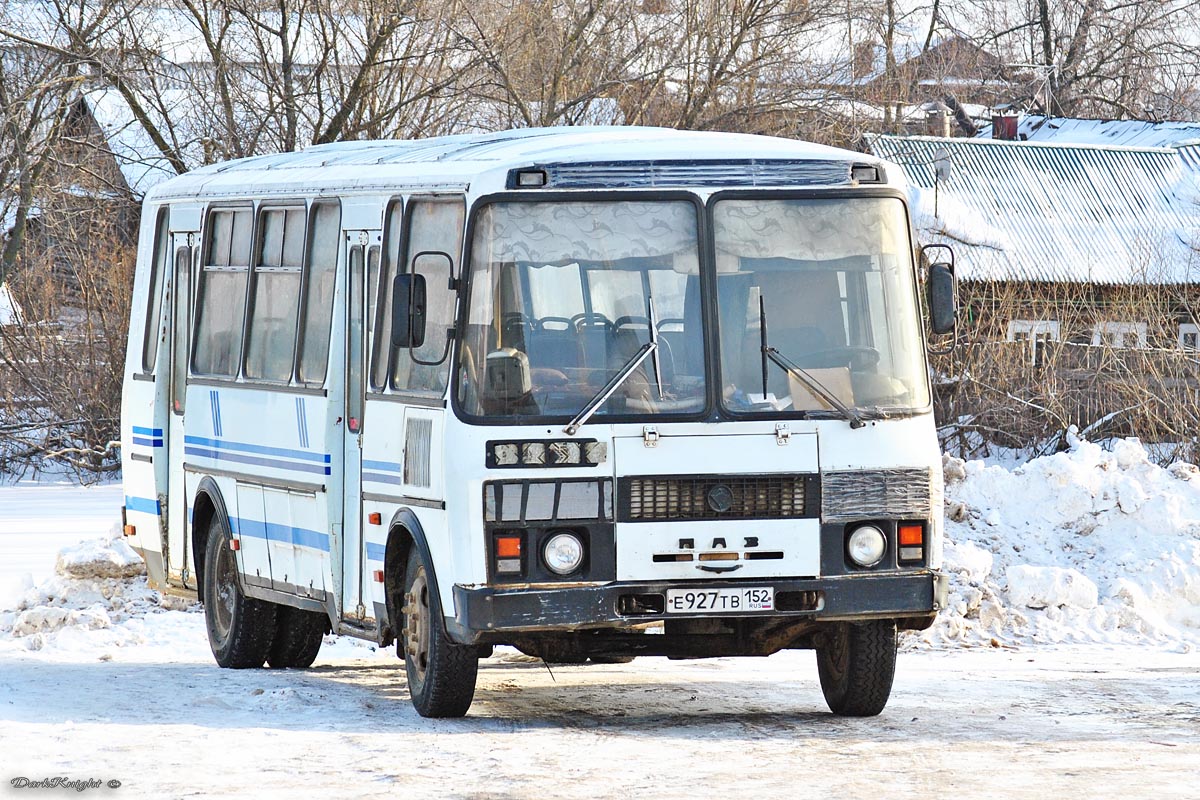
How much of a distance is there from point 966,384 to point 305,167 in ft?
47.4

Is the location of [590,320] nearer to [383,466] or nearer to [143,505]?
[383,466]

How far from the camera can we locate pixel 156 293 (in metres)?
12.7

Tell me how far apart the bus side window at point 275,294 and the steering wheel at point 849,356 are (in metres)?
3.21

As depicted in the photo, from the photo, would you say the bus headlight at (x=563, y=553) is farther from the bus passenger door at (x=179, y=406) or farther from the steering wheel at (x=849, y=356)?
the bus passenger door at (x=179, y=406)

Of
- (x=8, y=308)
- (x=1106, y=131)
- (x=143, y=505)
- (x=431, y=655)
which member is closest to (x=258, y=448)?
(x=143, y=505)

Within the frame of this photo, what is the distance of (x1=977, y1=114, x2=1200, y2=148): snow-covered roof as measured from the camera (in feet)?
168

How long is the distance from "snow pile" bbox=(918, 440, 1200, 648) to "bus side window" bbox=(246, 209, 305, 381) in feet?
16.0

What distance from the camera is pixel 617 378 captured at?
8.34 meters

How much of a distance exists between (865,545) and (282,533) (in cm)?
355

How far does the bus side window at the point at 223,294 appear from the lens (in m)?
11.4

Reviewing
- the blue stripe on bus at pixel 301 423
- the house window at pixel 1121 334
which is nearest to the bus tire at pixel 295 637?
the blue stripe on bus at pixel 301 423

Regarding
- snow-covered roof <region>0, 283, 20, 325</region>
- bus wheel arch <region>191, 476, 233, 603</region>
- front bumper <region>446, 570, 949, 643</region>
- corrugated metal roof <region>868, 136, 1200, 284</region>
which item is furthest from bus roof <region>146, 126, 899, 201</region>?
corrugated metal roof <region>868, 136, 1200, 284</region>

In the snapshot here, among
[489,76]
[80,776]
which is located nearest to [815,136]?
[489,76]

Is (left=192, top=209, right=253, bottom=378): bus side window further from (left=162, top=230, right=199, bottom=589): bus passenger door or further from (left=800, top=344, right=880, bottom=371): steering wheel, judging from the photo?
(left=800, top=344, right=880, bottom=371): steering wheel
